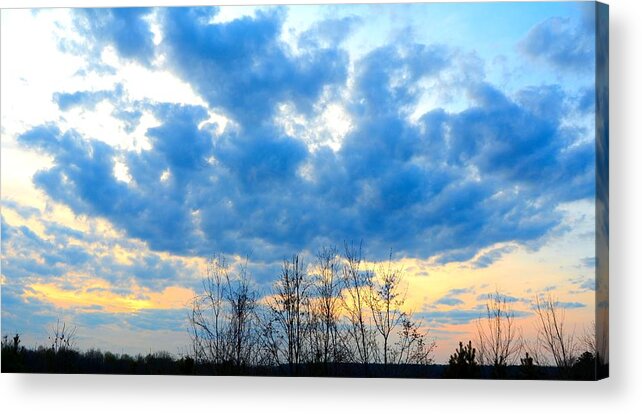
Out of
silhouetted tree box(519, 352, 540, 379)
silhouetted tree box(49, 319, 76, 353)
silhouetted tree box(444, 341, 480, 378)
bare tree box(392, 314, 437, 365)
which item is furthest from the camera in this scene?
silhouetted tree box(49, 319, 76, 353)

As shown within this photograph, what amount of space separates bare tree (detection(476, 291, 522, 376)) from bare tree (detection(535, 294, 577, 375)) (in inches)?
8.7

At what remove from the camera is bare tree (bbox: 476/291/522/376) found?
8352 millimetres

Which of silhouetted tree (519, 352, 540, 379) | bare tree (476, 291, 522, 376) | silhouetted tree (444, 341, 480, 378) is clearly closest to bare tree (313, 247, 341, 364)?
silhouetted tree (444, 341, 480, 378)

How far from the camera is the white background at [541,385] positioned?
8.20 metres

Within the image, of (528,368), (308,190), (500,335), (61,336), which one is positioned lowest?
(528,368)

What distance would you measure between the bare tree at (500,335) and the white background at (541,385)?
Answer: 0.60ft

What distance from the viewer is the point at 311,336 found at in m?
8.75

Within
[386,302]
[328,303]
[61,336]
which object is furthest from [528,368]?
[61,336]

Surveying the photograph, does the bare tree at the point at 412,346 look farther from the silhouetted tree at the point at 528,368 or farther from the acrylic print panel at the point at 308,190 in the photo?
the silhouetted tree at the point at 528,368

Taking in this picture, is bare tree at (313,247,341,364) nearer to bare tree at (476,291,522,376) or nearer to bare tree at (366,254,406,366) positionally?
bare tree at (366,254,406,366)

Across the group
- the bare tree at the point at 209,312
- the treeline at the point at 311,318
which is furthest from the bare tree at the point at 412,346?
the bare tree at the point at 209,312

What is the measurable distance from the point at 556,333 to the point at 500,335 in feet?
1.44

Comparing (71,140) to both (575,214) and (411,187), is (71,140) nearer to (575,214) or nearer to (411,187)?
(411,187)

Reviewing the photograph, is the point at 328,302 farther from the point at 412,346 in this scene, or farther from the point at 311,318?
the point at 412,346
